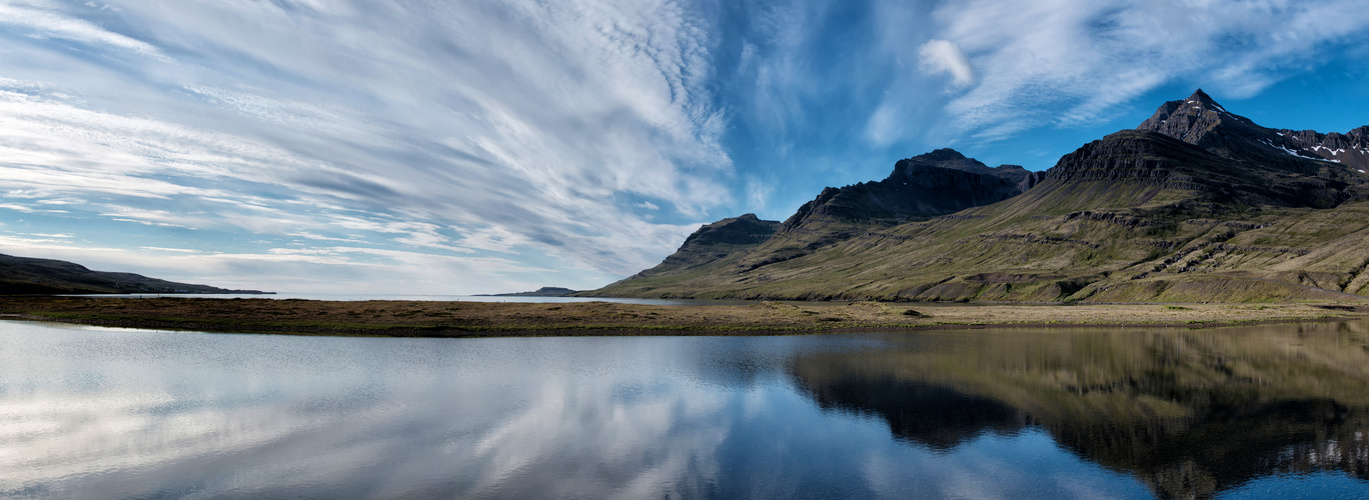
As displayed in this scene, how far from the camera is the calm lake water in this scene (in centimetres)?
2012

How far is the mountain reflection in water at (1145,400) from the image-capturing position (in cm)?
2300

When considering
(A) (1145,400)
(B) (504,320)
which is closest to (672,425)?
(A) (1145,400)

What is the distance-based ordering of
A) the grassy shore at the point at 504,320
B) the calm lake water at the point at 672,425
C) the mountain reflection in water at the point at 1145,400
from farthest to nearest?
the grassy shore at the point at 504,320 → the mountain reflection in water at the point at 1145,400 → the calm lake water at the point at 672,425

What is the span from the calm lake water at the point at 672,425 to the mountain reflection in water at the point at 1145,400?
218 mm

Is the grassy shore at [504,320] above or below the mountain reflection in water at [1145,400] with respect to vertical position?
above

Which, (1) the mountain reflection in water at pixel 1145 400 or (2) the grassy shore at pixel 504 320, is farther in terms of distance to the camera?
(2) the grassy shore at pixel 504 320

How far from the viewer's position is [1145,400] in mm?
33781

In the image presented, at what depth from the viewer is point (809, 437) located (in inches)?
1038

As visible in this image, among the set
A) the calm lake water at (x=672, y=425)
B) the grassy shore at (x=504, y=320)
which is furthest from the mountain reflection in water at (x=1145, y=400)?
the grassy shore at (x=504, y=320)

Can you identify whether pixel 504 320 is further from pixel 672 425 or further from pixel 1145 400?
pixel 1145 400

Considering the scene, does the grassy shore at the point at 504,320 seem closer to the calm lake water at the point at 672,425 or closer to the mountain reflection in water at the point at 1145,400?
the calm lake water at the point at 672,425

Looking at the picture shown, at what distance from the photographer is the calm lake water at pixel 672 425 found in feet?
66.0

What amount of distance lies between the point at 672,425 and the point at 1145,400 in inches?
1198

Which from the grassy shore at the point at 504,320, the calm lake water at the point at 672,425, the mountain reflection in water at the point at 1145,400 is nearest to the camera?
the calm lake water at the point at 672,425
